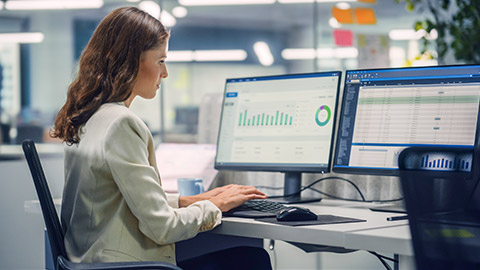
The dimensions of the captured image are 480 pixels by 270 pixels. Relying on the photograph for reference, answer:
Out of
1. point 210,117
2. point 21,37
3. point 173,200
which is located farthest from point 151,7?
point 173,200

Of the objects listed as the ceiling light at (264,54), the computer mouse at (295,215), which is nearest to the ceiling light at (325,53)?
the ceiling light at (264,54)

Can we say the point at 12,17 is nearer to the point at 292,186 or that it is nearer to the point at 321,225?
the point at 292,186

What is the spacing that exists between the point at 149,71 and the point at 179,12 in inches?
120

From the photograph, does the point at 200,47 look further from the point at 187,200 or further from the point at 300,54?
the point at 187,200

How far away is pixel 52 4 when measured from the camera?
3.95 m

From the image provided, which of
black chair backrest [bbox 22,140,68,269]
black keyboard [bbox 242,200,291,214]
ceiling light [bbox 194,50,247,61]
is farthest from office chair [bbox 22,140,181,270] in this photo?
ceiling light [bbox 194,50,247,61]

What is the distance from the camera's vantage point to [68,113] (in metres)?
1.40

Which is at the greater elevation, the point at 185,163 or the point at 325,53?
the point at 325,53

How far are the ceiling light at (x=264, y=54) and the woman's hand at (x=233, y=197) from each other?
3122 mm

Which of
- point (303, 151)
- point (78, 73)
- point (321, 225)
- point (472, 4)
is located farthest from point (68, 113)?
point (472, 4)

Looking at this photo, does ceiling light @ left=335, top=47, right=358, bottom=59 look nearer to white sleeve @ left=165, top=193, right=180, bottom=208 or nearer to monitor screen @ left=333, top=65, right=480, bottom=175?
monitor screen @ left=333, top=65, right=480, bottom=175

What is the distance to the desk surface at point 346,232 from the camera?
3.96 ft

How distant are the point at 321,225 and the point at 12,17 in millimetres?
2744

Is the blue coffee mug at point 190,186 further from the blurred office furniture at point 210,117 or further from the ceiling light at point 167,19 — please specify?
the ceiling light at point 167,19
